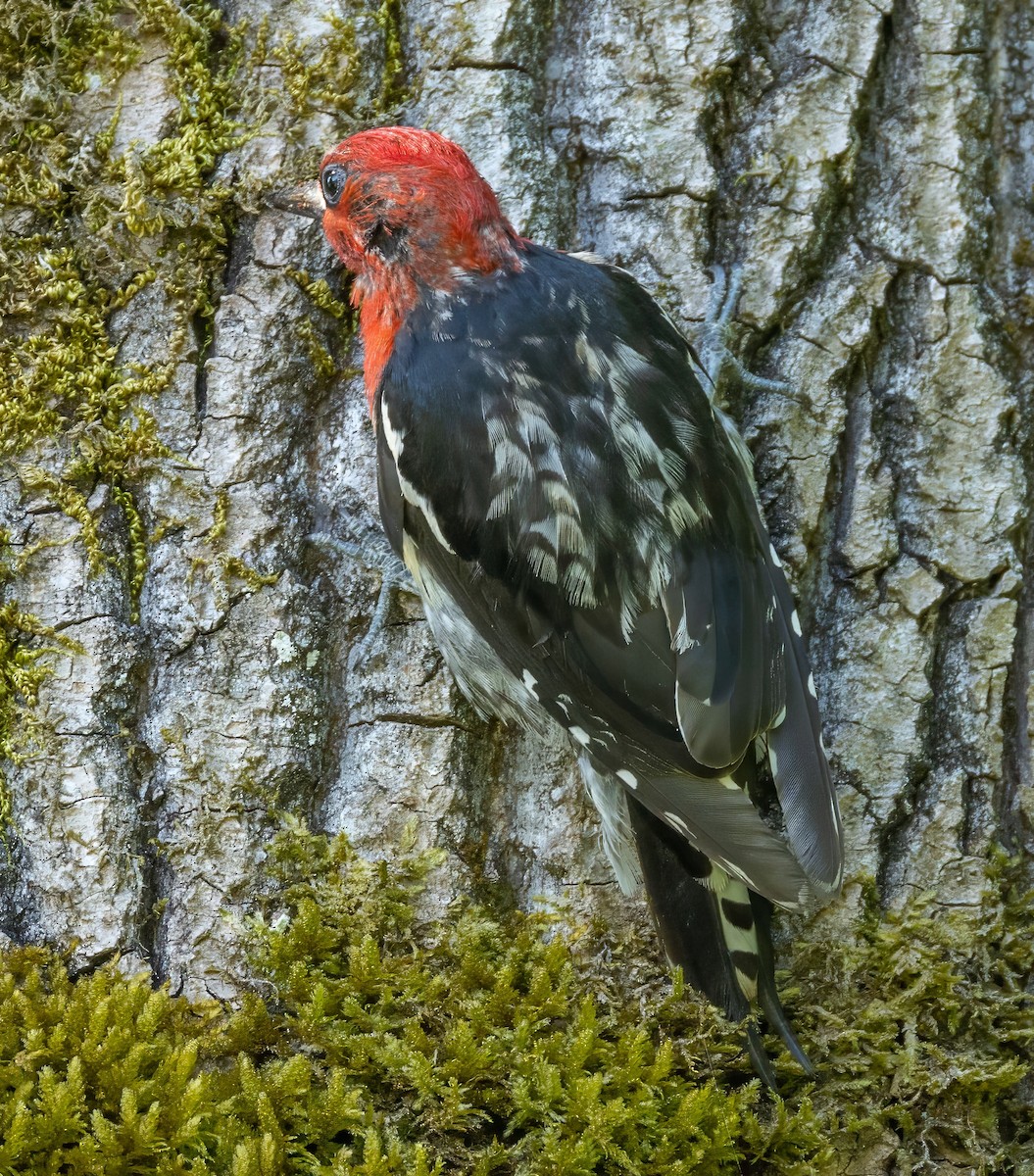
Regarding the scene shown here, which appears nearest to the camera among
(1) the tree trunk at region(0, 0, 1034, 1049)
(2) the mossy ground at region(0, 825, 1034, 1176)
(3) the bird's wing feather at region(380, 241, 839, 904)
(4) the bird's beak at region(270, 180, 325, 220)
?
(2) the mossy ground at region(0, 825, 1034, 1176)

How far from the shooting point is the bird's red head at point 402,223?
2.21m

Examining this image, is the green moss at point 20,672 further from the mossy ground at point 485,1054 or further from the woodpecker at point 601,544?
the woodpecker at point 601,544

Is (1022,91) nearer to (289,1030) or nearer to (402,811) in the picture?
(402,811)

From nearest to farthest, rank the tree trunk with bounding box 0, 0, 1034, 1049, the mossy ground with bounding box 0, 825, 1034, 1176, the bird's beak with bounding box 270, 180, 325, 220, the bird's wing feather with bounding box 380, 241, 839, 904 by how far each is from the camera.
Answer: the mossy ground with bounding box 0, 825, 1034, 1176, the bird's wing feather with bounding box 380, 241, 839, 904, the tree trunk with bounding box 0, 0, 1034, 1049, the bird's beak with bounding box 270, 180, 325, 220

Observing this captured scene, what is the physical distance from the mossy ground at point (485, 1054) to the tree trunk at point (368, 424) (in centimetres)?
11

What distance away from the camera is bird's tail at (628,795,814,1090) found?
6.81ft

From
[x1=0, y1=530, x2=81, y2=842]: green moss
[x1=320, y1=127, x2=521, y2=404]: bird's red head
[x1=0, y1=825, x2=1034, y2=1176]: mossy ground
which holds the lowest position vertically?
[x1=0, y1=825, x2=1034, y2=1176]: mossy ground

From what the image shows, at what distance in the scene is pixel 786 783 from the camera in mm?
2090

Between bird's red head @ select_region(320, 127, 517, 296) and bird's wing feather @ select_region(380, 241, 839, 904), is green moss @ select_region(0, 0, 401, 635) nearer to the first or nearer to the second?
bird's red head @ select_region(320, 127, 517, 296)

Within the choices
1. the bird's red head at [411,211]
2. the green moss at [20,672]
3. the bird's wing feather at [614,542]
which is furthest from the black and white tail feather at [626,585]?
the green moss at [20,672]

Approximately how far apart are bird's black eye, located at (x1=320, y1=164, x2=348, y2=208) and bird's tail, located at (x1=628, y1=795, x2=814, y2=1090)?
1.46 metres

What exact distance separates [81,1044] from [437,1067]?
0.64 metres

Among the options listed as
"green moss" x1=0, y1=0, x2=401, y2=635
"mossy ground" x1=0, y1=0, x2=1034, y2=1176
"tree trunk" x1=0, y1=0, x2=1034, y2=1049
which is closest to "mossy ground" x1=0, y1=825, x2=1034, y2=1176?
"mossy ground" x1=0, y1=0, x2=1034, y2=1176

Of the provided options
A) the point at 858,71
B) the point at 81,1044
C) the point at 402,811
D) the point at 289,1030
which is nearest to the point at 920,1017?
the point at 402,811
